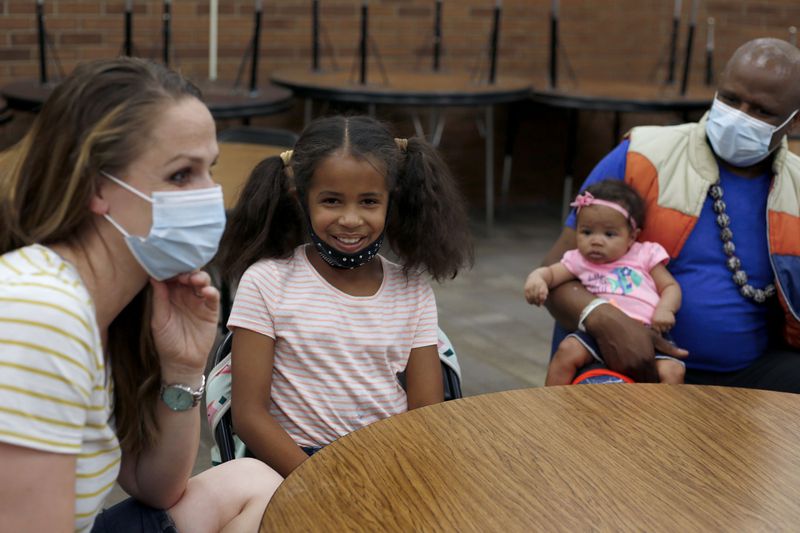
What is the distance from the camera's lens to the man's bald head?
231 cm

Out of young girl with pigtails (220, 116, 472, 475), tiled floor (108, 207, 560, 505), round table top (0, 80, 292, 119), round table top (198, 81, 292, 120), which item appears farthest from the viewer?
round table top (198, 81, 292, 120)

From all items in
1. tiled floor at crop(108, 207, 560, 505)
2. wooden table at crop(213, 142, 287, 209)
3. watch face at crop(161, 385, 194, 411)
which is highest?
wooden table at crop(213, 142, 287, 209)

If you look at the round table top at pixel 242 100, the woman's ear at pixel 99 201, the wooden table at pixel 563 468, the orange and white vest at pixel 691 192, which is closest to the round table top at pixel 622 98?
the round table top at pixel 242 100

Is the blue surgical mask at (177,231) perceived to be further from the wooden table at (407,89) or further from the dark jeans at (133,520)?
the wooden table at (407,89)

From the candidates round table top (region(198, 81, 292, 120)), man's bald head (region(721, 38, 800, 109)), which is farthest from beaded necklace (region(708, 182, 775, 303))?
round table top (region(198, 81, 292, 120))

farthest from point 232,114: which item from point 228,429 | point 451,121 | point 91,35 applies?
point 228,429

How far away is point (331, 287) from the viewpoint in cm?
197

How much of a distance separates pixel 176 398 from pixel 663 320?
129 cm

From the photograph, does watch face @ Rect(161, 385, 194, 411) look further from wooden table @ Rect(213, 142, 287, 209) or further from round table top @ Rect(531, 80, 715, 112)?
round table top @ Rect(531, 80, 715, 112)

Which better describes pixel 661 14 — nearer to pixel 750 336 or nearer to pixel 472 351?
pixel 472 351

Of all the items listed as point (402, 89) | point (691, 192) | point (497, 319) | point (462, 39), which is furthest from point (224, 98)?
point (691, 192)

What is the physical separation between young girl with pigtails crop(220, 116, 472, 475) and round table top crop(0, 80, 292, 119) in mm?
2419

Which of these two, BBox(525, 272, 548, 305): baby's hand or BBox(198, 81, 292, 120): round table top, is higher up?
BBox(198, 81, 292, 120): round table top

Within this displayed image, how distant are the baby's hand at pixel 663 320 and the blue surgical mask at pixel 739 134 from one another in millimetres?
417
